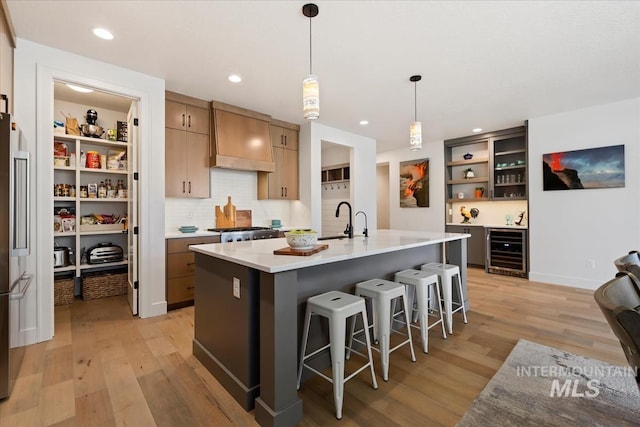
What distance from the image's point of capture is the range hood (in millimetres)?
3984

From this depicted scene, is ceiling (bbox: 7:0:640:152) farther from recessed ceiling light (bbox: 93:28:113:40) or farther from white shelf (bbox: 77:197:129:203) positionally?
white shelf (bbox: 77:197:129:203)

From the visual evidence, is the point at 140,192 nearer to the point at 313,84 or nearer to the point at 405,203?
the point at 313,84

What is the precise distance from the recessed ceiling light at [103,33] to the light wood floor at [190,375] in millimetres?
2642

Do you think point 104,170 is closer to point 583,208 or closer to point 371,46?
point 371,46

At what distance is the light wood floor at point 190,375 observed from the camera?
5.42 feet

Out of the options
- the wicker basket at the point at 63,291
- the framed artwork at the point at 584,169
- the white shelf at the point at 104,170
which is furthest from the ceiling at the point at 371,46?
the wicker basket at the point at 63,291

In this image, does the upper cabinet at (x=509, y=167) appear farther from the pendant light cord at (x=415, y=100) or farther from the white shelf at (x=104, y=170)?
the white shelf at (x=104, y=170)

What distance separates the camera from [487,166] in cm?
572

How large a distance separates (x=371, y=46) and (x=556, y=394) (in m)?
2.94

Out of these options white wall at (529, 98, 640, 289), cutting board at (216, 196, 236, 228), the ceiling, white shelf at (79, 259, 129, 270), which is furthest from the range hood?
white wall at (529, 98, 640, 289)

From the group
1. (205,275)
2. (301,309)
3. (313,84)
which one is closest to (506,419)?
(301,309)

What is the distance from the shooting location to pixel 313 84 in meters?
2.10

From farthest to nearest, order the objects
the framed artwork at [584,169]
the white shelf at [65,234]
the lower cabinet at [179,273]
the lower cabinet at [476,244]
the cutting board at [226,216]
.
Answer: the lower cabinet at [476,244]
the cutting board at [226,216]
the framed artwork at [584,169]
the white shelf at [65,234]
the lower cabinet at [179,273]

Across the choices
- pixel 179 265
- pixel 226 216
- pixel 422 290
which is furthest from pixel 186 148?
pixel 422 290
